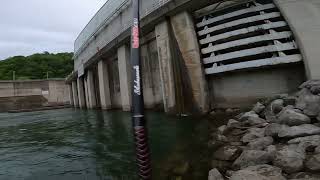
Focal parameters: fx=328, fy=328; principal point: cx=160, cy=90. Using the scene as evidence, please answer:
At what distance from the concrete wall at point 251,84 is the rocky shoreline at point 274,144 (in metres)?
3.52

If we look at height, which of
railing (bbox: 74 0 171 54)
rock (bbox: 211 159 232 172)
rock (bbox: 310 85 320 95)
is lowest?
rock (bbox: 211 159 232 172)

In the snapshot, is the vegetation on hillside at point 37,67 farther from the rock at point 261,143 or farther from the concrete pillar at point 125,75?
the rock at point 261,143

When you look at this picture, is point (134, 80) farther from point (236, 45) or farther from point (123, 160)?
point (236, 45)

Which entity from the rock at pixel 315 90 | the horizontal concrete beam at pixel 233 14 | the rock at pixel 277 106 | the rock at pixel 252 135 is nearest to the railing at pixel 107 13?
the horizontal concrete beam at pixel 233 14

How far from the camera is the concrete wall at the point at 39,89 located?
167ft

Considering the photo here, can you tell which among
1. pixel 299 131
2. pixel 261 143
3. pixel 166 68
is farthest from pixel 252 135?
pixel 166 68

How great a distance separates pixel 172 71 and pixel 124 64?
660 centimetres

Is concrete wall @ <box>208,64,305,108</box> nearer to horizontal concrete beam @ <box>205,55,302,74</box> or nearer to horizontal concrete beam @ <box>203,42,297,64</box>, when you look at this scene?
horizontal concrete beam @ <box>205,55,302,74</box>

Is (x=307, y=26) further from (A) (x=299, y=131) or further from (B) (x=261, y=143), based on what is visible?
(B) (x=261, y=143)

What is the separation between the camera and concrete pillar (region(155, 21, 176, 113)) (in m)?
14.4

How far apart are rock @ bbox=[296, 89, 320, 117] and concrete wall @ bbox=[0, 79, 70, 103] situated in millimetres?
48725

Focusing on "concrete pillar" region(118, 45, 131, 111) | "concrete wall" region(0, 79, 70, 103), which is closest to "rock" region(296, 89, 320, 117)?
"concrete pillar" region(118, 45, 131, 111)

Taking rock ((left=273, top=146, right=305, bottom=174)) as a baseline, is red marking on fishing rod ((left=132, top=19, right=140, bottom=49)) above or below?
above

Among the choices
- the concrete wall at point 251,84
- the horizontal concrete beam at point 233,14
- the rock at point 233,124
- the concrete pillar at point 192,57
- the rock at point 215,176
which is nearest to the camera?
the rock at point 215,176
